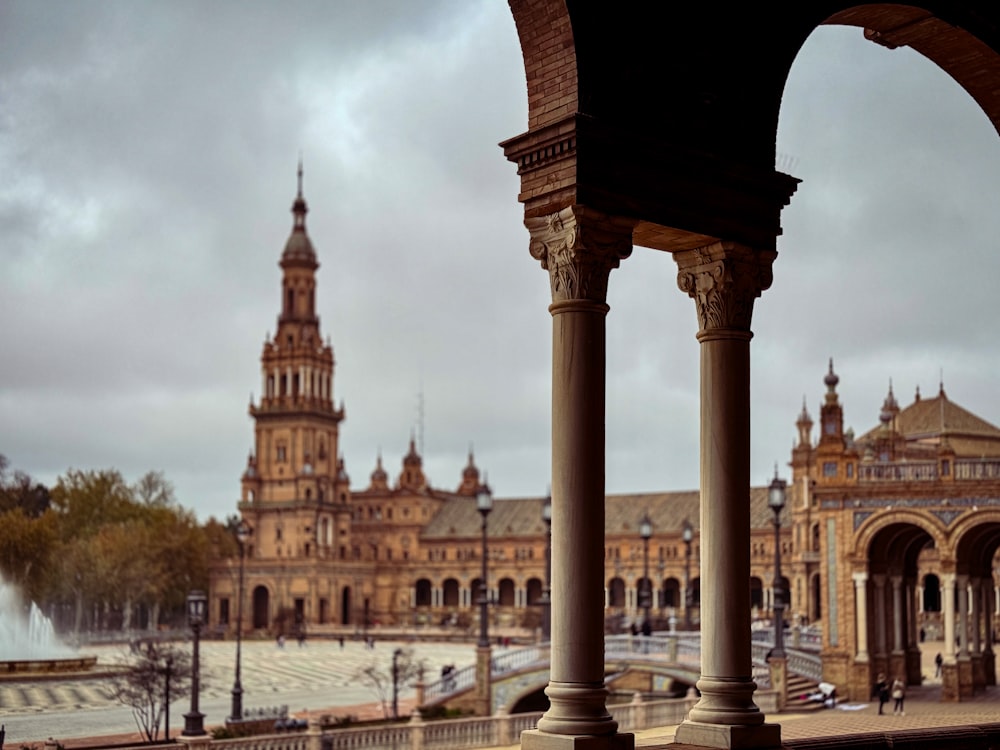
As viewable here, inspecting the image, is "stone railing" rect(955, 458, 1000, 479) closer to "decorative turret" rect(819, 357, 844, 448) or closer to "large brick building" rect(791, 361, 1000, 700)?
"large brick building" rect(791, 361, 1000, 700)

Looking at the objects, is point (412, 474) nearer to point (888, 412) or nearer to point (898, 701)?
point (888, 412)

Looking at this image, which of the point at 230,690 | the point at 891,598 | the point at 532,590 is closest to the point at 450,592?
the point at 532,590

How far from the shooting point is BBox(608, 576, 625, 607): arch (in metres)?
103

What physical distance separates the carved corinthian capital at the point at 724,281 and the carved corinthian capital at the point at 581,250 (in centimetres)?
97

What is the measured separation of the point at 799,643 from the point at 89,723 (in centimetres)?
1891

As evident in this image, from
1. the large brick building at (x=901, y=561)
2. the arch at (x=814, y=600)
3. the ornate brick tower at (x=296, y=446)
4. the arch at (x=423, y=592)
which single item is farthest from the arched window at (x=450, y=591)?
the large brick building at (x=901, y=561)

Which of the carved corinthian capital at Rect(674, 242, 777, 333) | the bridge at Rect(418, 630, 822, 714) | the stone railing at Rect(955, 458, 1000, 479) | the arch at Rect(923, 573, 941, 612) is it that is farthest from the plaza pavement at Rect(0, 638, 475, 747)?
the arch at Rect(923, 573, 941, 612)

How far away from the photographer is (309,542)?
104 metres

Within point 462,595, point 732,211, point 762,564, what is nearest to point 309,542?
point 462,595

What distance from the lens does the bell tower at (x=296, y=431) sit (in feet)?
349

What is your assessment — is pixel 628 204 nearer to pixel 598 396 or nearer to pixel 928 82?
pixel 598 396

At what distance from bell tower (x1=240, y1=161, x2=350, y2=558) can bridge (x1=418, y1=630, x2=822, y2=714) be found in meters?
70.9

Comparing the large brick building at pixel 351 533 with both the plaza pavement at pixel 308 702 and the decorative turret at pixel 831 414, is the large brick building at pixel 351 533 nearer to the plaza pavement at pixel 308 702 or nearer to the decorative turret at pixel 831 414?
the plaza pavement at pixel 308 702

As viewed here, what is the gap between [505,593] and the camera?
364 ft
